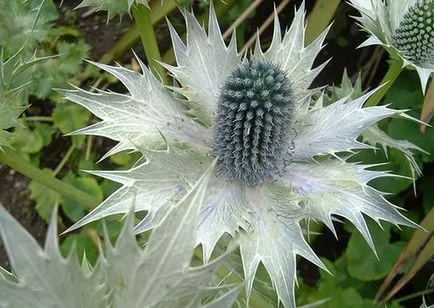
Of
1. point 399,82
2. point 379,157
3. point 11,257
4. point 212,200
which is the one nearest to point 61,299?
point 11,257

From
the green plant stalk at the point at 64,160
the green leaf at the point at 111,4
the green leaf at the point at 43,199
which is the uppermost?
the green leaf at the point at 111,4

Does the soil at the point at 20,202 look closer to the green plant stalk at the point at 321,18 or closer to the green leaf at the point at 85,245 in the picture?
the green leaf at the point at 85,245

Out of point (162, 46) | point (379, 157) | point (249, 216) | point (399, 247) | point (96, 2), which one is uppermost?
point (96, 2)

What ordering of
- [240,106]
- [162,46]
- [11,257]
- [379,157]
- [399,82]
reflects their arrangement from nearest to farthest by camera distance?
1. [11,257]
2. [240,106]
3. [379,157]
4. [399,82]
5. [162,46]

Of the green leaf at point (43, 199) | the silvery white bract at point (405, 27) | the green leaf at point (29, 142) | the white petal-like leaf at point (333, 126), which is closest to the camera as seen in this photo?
the white petal-like leaf at point (333, 126)

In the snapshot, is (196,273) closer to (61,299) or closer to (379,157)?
(61,299)

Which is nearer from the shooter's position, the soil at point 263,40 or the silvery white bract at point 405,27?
the silvery white bract at point 405,27

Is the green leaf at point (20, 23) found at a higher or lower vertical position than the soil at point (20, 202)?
higher

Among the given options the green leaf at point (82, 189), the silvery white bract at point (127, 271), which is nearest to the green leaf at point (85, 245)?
the green leaf at point (82, 189)
